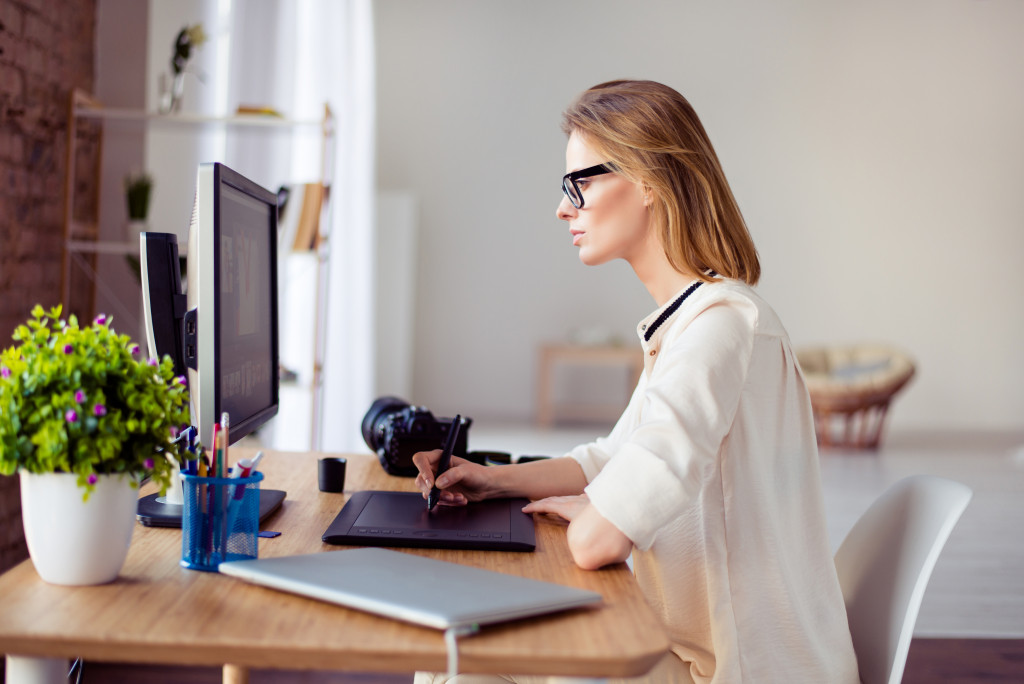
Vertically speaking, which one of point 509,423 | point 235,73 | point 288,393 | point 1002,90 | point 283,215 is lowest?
point 509,423

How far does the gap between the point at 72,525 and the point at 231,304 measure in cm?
38

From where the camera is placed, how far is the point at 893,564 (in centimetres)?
125

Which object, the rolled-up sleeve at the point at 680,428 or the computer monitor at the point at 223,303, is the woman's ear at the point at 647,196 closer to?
the rolled-up sleeve at the point at 680,428

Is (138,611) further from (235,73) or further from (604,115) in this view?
(235,73)

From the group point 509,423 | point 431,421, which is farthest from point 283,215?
point 509,423

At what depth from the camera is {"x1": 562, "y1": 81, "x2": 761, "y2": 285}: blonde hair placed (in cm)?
123

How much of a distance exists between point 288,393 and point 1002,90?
6421 millimetres

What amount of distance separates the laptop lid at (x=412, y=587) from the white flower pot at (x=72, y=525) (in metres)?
0.11

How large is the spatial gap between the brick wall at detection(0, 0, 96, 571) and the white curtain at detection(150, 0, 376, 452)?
481 millimetres

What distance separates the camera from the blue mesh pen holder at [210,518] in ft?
3.01

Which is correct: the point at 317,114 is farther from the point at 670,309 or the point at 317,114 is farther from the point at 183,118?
the point at 670,309

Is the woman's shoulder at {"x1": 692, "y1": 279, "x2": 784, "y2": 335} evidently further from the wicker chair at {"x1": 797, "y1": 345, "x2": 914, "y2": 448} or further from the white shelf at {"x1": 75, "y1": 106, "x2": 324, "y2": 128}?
the wicker chair at {"x1": 797, "y1": 345, "x2": 914, "y2": 448}

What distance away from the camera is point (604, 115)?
1261 millimetres

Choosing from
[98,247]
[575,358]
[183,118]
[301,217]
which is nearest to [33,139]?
[98,247]
